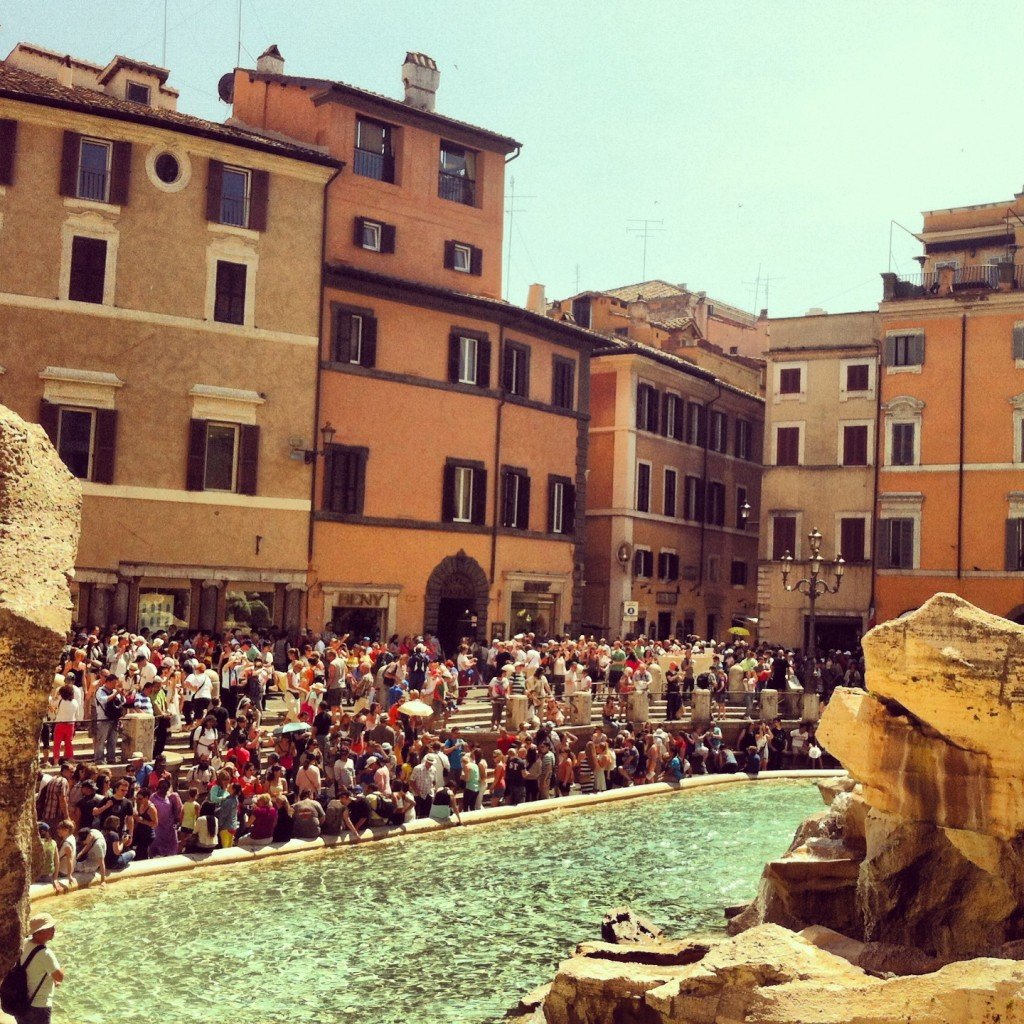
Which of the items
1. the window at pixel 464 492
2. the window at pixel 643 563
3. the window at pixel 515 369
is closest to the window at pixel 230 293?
the window at pixel 464 492

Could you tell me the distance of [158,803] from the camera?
18172 mm

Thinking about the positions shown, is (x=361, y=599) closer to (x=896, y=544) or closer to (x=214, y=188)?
(x=214, y=188)

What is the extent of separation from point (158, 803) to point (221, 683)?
19.5 ft

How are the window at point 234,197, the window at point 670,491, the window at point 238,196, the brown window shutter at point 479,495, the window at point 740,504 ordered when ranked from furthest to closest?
the window at point 740,504
the window at point 670,491
the brown window shutter at point 479,495
the window at point 234,197
the window at point 238,196

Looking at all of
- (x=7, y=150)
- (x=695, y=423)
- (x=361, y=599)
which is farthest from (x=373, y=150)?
(x=695, y=423)

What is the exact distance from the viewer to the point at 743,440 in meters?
52.9

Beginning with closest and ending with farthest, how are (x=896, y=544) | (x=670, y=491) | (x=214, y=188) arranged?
(x=214, y=188) < (x=896, y=544) < (x=670, y=491)

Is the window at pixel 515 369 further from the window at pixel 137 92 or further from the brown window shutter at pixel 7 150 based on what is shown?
the brown window shutter at pixel 7 150

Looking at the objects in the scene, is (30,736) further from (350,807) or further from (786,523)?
(786,523)

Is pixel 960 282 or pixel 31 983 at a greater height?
pixel 960 282

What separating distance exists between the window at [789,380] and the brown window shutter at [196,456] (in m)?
22.9

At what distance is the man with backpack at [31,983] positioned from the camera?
30.6 feet

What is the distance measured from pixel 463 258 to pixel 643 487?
10.6 meters

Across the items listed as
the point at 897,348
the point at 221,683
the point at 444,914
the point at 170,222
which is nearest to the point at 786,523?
the point at 897,348
